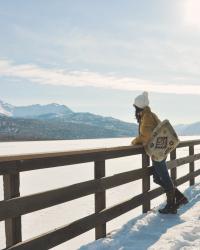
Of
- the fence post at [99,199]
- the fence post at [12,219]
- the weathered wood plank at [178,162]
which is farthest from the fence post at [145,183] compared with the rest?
the fence post at [12,219]

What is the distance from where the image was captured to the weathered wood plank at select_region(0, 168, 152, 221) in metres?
4.12

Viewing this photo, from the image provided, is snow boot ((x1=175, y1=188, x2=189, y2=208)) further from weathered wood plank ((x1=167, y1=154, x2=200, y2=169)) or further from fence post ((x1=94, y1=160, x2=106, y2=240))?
fence post ((x1=94, y1=160, x2=106, y2=240))

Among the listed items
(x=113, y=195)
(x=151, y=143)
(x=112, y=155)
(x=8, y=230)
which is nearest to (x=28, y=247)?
(x=8, y=230)

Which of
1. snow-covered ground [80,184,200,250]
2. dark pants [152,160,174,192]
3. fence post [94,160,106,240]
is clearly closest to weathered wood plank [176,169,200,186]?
snow-covered ground [80,184,200,250]

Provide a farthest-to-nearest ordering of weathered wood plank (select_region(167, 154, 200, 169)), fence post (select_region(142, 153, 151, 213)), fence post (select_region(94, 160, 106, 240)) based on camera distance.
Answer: weathered wood plank (select_region(167, 154, 200, 169)) → fence post (select_region(142, 153, 151, 213)) → fence post (select_region(94, 160, 106, 240))

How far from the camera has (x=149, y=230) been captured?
21.0 feet

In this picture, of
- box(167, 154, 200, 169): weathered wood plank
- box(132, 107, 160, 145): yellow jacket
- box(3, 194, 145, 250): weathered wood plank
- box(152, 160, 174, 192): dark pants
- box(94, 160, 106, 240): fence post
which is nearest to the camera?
box(3, 194, 145, 250): weathered wood plank

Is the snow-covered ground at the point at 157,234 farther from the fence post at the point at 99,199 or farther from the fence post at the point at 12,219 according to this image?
the fence post at the point at 12,219

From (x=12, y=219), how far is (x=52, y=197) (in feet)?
2.30

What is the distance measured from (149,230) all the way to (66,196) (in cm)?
183

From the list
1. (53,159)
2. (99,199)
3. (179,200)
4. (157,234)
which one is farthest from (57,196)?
(179,200)

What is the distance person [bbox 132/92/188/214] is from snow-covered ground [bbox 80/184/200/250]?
0.70 ft

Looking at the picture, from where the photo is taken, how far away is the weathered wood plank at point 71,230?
14.7 feet

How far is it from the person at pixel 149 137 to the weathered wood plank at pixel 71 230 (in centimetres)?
80
